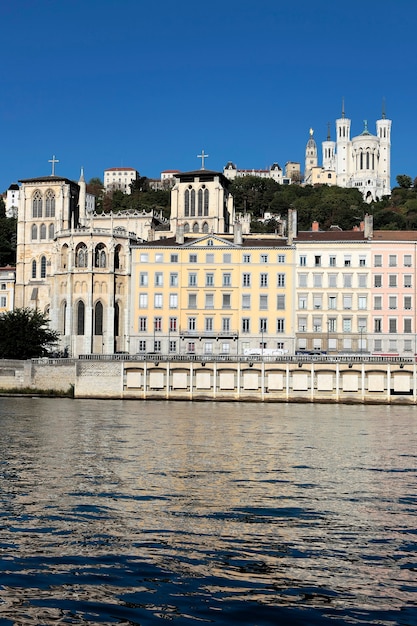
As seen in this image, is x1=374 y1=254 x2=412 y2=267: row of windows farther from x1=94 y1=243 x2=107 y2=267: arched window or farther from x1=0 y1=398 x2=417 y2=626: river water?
x1=0 y1=398 x2=417 y2=626: river water

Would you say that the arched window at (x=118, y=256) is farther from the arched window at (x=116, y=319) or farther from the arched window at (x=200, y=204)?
the arched window at (x=200, y=204)

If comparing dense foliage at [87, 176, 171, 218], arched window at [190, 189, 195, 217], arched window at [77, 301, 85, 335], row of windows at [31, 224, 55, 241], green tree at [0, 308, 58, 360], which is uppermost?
dense foliage at [87, 176, 171, 218]

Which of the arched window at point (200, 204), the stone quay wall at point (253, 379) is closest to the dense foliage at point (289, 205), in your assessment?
the arched window at point (200, 204)

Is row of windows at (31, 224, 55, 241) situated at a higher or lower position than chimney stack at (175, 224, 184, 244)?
higher

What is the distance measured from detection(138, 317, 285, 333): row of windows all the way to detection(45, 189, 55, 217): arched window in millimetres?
26478

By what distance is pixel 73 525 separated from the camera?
1889 centimetres

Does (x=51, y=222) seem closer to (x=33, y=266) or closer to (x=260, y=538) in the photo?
(x=33, y=266)

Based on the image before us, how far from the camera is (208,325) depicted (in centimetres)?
7750

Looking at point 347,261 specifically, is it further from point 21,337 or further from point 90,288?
point 21,337

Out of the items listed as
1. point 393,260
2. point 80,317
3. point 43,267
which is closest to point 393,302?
point 393,260

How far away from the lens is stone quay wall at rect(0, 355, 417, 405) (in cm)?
6662

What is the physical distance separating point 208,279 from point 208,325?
12.6 ft

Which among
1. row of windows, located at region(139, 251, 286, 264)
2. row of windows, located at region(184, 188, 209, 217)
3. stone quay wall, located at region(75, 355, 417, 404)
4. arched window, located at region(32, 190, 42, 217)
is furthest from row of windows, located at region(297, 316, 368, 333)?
arched window, located at region(32, 190, 42, 217)

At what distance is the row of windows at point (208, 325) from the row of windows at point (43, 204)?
26.6m
